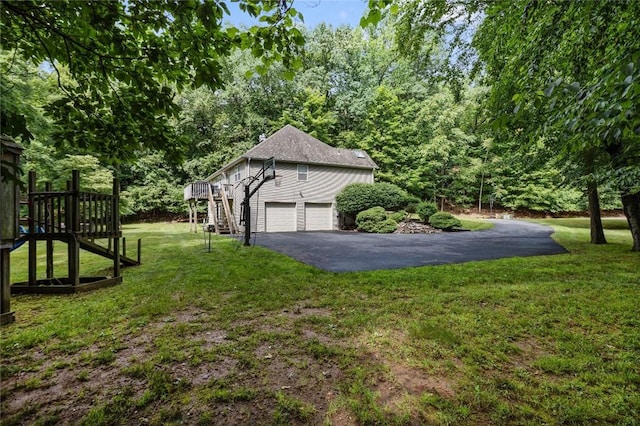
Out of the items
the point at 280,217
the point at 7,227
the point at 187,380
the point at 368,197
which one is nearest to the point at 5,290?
the point at 7,227

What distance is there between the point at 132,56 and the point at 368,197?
54.1 feet

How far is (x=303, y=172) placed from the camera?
1892cm

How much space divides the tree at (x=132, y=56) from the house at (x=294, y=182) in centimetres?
1390

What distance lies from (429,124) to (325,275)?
87.9ft

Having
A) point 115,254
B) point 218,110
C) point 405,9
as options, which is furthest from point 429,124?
point 115,254

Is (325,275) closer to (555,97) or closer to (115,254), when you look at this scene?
(115,254)

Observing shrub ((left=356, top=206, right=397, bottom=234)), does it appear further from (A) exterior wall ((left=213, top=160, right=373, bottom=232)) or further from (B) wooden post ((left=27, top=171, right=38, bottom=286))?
(B) wooden post ((left=27, top=171, right=38, bottom=286))

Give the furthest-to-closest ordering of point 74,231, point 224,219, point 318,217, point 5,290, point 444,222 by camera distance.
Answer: point 318,217, point 444,222, point 224,219, point 74,231, point 5,290

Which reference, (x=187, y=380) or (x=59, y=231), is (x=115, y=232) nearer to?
(x=59, y=231)

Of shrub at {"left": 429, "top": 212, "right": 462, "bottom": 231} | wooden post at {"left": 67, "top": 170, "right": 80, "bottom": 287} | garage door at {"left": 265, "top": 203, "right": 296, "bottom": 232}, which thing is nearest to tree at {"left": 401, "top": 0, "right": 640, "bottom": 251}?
wooden post at {"left": 67, "top": 170, "right": 80, "bottom": 287}

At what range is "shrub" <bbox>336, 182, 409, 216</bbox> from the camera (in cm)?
1862

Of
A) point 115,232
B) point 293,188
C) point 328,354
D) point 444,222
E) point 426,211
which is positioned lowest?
point 328,354

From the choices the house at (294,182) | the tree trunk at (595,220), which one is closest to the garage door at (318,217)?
the house at (294,182)

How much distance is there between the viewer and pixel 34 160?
51.7ft
